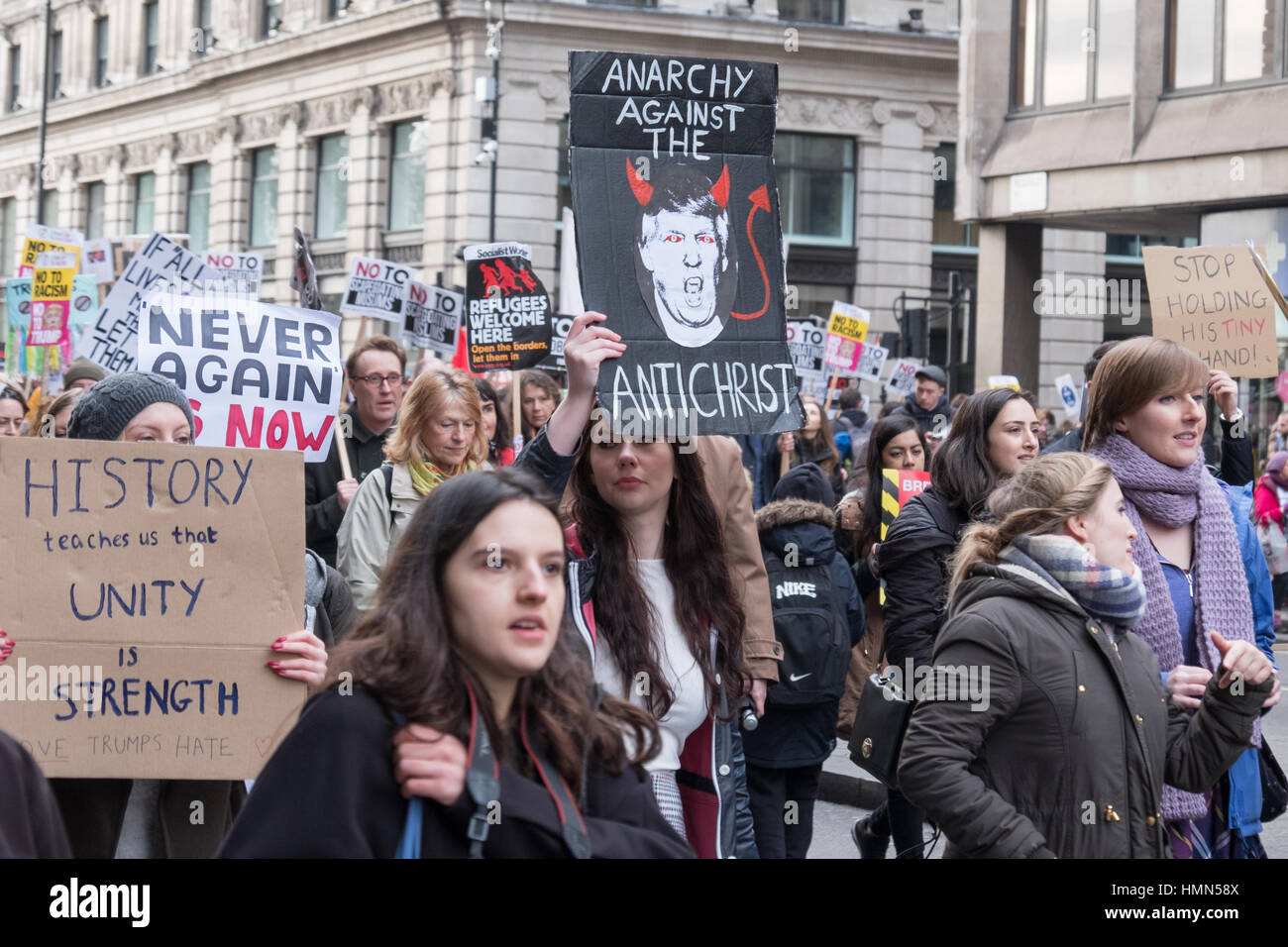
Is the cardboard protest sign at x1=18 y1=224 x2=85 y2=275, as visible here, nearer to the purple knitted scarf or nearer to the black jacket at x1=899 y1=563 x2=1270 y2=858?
the purple knitted scarf

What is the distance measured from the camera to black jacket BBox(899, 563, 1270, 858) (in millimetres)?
3799

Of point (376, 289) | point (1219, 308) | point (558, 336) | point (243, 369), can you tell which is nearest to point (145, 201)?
point (376, 289)

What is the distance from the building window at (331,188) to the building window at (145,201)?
7.36 metres

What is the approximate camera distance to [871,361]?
2006cm

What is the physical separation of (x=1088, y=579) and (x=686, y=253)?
59.9 inches

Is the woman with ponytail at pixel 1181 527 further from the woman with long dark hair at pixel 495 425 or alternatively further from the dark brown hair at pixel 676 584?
the woman with long dark hair at pixel 495 425

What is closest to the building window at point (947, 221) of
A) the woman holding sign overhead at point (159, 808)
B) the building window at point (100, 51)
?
the building window at point (100, 51)

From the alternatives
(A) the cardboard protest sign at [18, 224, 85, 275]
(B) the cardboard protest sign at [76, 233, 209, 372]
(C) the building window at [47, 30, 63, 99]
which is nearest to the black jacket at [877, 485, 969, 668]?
(B) the cardboard protest sign at [76, 233, 209, 372]

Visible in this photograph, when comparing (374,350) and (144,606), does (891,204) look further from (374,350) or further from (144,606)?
(144,606)

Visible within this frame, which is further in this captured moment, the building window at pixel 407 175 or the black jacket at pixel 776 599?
the building window at pixel 407 175

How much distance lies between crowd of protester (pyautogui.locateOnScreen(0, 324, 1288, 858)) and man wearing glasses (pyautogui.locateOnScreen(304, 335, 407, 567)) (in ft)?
3.83

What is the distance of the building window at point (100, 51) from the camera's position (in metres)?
46.7
